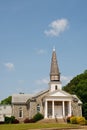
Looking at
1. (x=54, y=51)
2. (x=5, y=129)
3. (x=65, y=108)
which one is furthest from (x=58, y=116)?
(x=5, y=129)

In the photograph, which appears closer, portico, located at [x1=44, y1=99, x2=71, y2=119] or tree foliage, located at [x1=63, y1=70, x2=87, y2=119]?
portico, located at [x1=44, y1=99, x2=71, y2=119]

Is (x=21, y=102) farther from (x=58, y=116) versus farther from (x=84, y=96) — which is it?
(x=84, y=96)

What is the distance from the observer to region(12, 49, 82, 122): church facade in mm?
65562

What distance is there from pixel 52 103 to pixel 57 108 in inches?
88.8

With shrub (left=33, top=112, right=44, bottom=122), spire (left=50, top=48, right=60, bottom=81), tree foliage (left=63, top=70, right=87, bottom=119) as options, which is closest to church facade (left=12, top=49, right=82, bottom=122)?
spire (left=50, top=48, right=60, bottom=81)

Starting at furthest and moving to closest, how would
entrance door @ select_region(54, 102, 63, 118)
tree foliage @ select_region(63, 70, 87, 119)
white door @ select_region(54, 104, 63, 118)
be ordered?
tree foliage @ select_region(63, 70, 87, 119), entrance door @ select_region(54, 102, 63, 118), white door @ select_region(54, 104, 63, 118)

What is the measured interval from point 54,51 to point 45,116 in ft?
50.8

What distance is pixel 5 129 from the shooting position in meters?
41.8

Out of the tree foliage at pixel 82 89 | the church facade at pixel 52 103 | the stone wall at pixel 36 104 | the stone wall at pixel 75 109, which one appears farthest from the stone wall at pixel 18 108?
the tree foliage at pixel 82 89

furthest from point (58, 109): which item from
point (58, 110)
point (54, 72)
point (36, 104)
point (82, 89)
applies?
point (82, 89)

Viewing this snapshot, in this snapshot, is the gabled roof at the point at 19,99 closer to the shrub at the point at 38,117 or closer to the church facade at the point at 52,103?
the church facade at the point at 52,103

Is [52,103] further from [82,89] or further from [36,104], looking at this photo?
[82,89]

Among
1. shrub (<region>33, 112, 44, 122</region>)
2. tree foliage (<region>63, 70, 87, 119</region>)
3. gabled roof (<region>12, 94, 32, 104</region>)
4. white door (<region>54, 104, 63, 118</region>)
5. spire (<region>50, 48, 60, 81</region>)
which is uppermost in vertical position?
spire (<region>50, 48, 60, 81</region>)

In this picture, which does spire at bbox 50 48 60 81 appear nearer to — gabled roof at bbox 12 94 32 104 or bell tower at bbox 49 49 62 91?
bell tower at bbox 49 49 62 91
